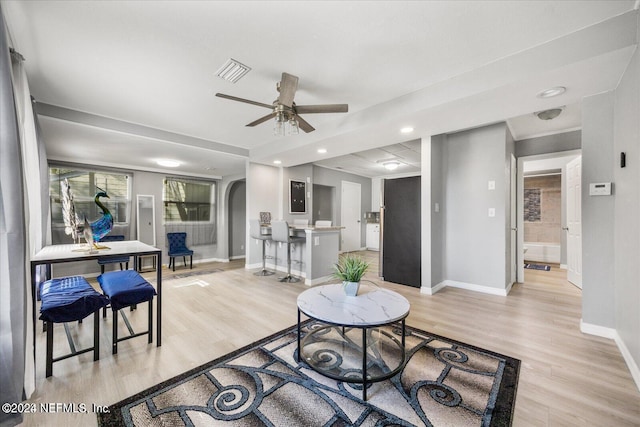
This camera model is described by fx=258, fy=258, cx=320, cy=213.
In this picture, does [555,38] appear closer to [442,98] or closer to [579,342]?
[442,98]

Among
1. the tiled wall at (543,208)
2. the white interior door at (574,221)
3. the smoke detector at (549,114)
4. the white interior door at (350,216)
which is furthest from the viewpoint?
the white interior door at (350,216)

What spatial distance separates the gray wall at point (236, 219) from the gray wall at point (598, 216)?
652 cm

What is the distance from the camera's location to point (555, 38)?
194 centimetres

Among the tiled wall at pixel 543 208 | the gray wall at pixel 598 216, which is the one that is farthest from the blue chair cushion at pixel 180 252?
the tiled wall at pixel 543 208

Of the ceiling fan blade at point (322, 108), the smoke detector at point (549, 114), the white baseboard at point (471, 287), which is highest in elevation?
the smoke detector at point (549, 114)

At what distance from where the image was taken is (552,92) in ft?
7.59

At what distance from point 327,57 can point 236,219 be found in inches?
230

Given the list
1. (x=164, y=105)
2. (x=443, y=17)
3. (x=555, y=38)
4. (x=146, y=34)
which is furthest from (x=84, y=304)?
(x=555, y=38)

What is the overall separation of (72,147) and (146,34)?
3476mm

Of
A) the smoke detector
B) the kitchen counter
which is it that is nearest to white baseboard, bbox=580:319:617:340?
the smoke detector

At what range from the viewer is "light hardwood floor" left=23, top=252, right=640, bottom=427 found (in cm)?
157

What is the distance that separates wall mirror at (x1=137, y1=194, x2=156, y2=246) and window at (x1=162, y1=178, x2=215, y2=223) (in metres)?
0.27

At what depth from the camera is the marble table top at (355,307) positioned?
5.30 ft

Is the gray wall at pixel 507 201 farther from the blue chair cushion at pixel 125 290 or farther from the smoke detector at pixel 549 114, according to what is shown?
the blue chair cushion at pixel 125 290
